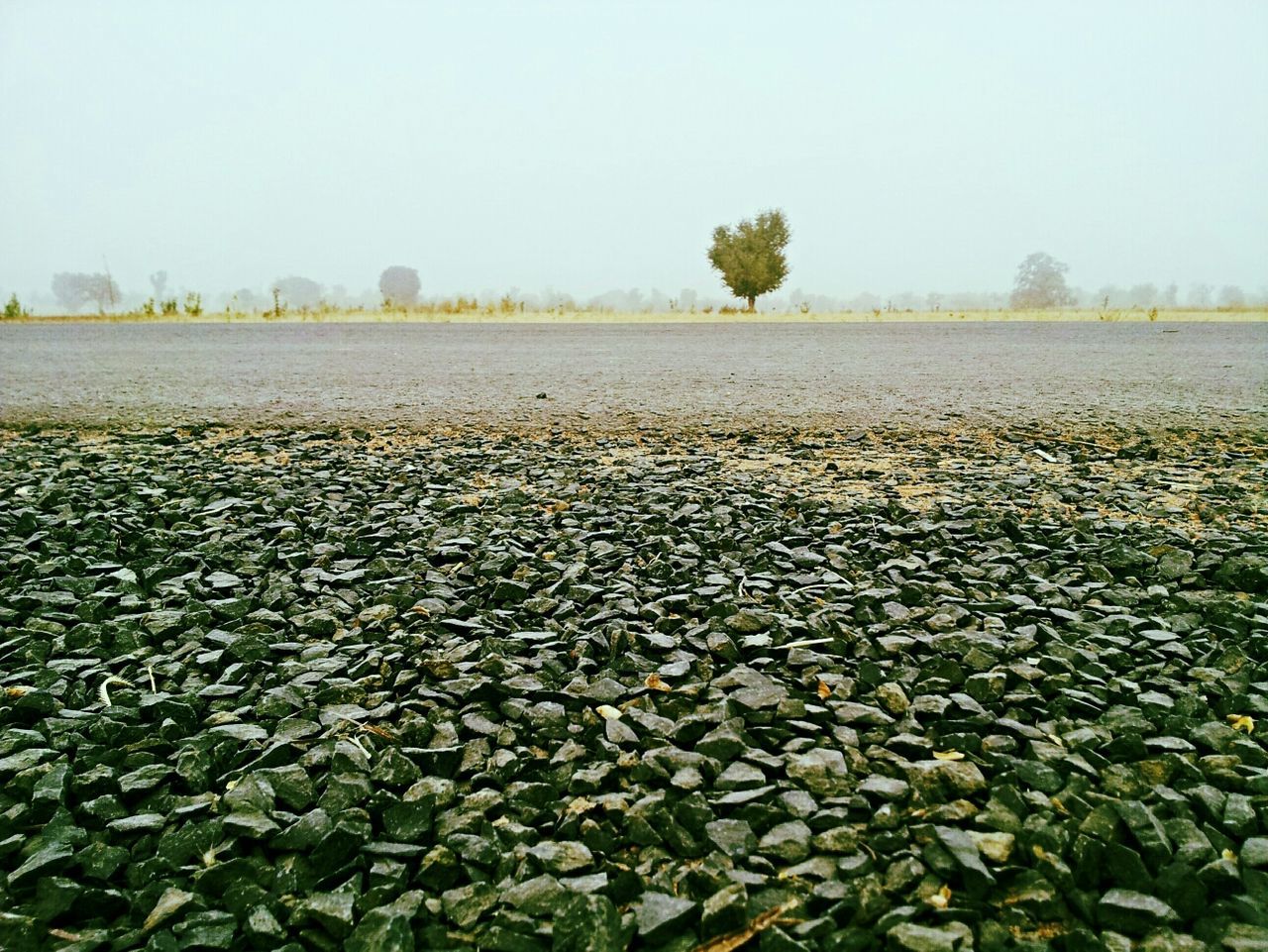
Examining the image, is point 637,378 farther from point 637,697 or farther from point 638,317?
point 638,317

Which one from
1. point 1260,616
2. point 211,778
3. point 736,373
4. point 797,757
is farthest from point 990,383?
point 211,778

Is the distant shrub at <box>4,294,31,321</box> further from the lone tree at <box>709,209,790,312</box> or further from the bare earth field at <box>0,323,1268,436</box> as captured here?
the lone tree at <box>709,209,790,312</box>

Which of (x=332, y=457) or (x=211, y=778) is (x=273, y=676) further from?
(x=332, y=457)

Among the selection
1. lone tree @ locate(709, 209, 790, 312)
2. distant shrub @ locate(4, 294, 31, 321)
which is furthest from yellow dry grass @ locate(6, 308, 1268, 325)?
lone tree @ locate(709, 209, 790, 312)

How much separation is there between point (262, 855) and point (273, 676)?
77 cm

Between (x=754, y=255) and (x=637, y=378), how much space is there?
31.9m

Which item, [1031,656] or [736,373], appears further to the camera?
[736,373]

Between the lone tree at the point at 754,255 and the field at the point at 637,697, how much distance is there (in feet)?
114

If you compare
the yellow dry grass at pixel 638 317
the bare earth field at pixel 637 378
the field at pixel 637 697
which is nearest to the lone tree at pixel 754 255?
the yellow dry grass at pixel 638 317

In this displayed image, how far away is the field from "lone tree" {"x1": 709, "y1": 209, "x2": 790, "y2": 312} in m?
34.7

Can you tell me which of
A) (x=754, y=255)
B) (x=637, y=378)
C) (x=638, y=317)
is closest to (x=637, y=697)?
(x=637, y=378)

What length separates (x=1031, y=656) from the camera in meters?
2.49

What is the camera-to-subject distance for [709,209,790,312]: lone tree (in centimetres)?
3869

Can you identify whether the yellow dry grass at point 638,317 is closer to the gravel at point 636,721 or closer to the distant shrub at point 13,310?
the distant shrub at point 13,310
